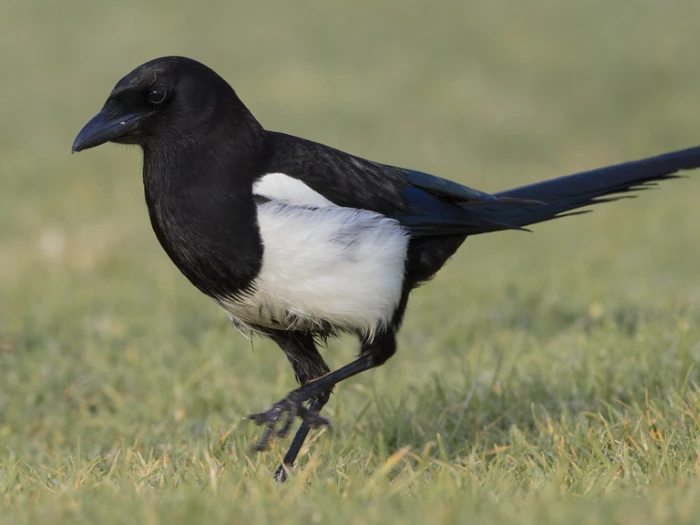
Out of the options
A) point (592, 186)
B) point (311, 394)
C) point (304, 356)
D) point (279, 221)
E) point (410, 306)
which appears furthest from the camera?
point (410, 306)

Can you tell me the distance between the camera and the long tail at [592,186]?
4.11 meters

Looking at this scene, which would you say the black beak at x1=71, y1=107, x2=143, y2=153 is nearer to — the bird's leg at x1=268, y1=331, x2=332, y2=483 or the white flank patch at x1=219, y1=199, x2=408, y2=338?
the white flank patch at x1=219, y1=199, x2=408, y2=338

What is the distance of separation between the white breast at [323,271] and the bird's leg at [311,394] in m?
0.09

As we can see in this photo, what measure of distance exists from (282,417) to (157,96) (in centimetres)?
114

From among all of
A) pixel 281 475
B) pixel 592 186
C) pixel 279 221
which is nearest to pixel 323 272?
pixel 279 221

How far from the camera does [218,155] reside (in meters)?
3.43

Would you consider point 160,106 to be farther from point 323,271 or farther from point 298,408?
point 298,408

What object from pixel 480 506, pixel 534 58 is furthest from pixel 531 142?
pixel 480 506

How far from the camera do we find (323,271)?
3.30 meters

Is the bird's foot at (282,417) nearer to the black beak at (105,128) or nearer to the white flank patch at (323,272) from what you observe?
the white flank patch at (323,272)

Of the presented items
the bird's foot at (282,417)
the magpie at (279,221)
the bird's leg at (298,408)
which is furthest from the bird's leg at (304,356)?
the bird's foot at (282,417)

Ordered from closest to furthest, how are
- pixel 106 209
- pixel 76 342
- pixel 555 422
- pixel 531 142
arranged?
pixel 555 422 → pixel 76 342 → pixel 106 209 → pixel 531 142

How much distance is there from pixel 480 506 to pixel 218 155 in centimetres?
154

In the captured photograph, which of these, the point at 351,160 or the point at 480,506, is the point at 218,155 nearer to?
the point at 351,160
